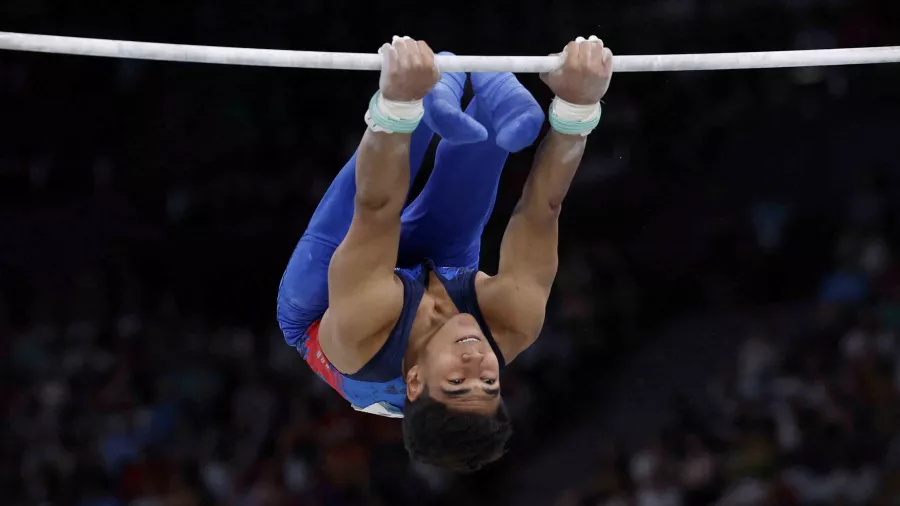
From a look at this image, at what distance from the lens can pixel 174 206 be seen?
6352 mm

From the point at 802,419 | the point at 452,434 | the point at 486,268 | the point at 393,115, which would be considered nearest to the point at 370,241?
the point at 393,115

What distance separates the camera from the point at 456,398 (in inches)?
119

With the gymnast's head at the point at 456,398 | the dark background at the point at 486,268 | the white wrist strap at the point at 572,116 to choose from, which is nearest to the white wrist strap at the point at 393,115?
the white wrist strap at the point at 572,116

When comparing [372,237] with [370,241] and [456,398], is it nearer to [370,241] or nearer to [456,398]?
[370,241]

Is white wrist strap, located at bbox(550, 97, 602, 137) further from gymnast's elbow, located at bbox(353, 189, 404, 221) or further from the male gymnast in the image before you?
gymnast's elbow, located at bbox(353, 189, 404, 221)

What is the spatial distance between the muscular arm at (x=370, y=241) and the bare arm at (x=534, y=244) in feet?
1.17

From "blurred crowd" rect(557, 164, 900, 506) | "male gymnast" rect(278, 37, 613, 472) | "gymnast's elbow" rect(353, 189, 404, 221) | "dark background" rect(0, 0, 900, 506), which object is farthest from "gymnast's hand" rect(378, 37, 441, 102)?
"blurred crowd" rect(557, 164, 900, 506)

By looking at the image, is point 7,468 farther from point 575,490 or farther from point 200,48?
point 200,48

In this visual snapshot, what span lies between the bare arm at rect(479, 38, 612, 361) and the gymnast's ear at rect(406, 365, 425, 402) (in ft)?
0.91

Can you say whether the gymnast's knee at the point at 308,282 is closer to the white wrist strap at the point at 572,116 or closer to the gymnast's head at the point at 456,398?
the gymnast's head at the point at 456,398

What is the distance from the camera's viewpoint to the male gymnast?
296cm

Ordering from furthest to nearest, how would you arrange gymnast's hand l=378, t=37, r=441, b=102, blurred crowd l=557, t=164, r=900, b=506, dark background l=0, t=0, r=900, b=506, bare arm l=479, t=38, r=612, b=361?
dark background l=0, t=0, r=900, b=506 → blurred crowd l=557, t=164, r=900, b=506 → bare arm l=479, t=38, r=612, b=361 → gymnast's hand l=378, t=37, r=441, b=102

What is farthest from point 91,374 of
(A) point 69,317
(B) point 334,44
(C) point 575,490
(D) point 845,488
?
(D) point 845,488

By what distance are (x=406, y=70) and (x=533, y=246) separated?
646 millimetres
